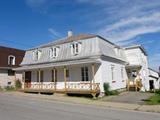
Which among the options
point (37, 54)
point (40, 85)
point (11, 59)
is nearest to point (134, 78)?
point (40, 85)

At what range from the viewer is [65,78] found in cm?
2422

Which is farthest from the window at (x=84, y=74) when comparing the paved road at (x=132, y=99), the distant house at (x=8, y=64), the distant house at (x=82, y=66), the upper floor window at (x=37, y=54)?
the distant house at (x=8, y=64)

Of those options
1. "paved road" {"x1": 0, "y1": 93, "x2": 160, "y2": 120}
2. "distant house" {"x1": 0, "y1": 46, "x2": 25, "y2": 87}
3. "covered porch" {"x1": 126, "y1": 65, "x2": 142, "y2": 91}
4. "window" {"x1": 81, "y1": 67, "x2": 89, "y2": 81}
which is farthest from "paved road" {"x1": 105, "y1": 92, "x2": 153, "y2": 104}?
"distant house" {"x1": 0, "y1": 46, "x2": 25, "y2": 87}

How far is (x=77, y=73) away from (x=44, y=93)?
16.8 ft

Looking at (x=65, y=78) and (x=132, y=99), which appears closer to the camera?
(x=132, y=99)

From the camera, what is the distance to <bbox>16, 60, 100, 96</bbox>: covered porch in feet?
74.4

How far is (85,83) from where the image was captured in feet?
76.4

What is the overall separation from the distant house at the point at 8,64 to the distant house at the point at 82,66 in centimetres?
841

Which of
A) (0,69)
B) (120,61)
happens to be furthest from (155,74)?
(0,69)

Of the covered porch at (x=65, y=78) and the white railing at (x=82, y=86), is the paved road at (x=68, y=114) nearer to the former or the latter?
the white railing at (x=82, y=86)

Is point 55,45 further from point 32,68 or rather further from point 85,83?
point 85,83

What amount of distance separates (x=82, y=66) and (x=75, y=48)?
2642mm

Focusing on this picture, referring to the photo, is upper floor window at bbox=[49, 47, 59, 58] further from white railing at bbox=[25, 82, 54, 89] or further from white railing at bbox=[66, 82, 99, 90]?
white railing at bbox=[66, 82, 99, 90]

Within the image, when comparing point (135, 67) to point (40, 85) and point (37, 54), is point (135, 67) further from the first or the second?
point (37, 54)
